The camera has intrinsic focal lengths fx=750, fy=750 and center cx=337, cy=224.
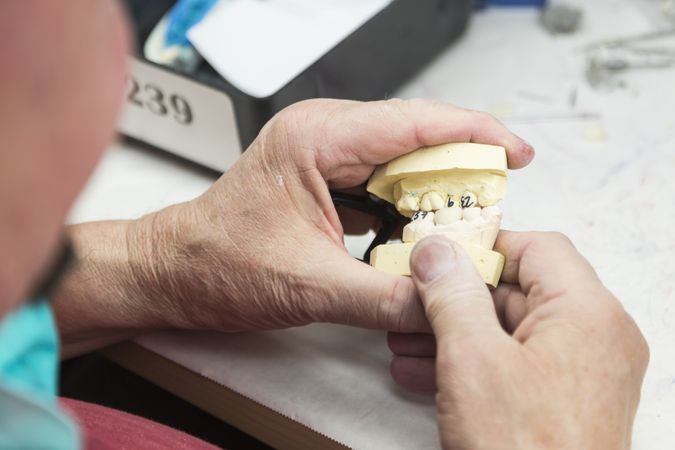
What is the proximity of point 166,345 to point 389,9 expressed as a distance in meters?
0.54

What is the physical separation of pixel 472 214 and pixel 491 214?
0.02m

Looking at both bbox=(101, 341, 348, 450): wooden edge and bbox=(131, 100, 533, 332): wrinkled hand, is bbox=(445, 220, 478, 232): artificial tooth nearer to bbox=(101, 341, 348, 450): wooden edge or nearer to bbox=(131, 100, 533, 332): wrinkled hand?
bbox=(131, 100, 533, 332): wrinkled hand

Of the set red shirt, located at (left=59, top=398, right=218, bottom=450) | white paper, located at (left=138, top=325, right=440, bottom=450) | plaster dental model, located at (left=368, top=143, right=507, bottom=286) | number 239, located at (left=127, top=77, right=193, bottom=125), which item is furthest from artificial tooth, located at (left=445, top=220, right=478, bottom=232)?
number 239, located at (left=127, top=77, right=193, bottom=125)

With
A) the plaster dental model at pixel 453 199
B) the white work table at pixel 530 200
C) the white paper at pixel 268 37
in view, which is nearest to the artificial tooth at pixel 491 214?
the plaster dental model at pixel 453 199

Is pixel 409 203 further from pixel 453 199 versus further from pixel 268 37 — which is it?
pixel 268 37

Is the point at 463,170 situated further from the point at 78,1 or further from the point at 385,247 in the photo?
the point at 78,1

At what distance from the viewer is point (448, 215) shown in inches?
28.5

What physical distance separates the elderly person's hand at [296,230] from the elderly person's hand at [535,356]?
0.20ft

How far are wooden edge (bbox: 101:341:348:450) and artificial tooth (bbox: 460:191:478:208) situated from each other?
0.88 feet

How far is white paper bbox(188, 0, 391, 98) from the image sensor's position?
0.96m

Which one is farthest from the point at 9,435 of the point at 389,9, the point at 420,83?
the point at 420,83

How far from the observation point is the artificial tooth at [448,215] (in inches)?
28.5

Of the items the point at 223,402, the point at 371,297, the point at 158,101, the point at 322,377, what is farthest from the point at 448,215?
the point at 158,101

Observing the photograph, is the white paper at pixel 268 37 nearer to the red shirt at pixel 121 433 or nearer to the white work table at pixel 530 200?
the white work table at pixel 530 200
